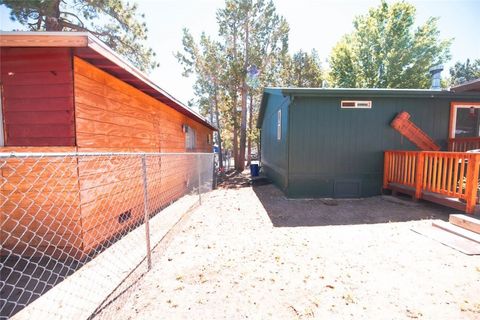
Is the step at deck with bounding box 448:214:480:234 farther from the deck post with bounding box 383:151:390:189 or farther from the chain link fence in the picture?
the chain link fence

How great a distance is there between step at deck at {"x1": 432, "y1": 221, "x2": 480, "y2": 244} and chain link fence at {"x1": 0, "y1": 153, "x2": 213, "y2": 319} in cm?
461

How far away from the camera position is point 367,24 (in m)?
21.2

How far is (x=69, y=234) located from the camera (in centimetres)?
304

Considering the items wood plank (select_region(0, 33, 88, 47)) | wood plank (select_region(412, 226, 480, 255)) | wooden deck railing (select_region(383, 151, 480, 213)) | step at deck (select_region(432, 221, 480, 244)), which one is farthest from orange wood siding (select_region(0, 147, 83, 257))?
wooden deck railing (select_region(383, 151, 480, 213))

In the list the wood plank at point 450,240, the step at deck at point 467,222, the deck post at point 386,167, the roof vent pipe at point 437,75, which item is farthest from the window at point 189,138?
the roof vent pipe at point 437,75

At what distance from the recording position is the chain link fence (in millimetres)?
2275

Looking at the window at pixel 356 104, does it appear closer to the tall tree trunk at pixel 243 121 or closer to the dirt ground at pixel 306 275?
the dirt ground at pixel 306 275

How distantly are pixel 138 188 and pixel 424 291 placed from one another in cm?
474

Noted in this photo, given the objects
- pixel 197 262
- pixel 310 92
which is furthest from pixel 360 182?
pixel 197 262

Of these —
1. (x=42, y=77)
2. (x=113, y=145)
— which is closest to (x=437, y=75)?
(x=113, y=145)

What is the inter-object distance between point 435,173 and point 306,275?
451cm

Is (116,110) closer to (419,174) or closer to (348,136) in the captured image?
(348,136)

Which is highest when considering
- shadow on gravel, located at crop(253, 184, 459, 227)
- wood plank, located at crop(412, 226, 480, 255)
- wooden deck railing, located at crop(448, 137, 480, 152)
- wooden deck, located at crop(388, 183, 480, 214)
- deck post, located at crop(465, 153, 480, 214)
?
wooden deck railing, located at crop(448, 137, 480, 152)

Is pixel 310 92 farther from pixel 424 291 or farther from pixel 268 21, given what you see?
pixel 268 21
